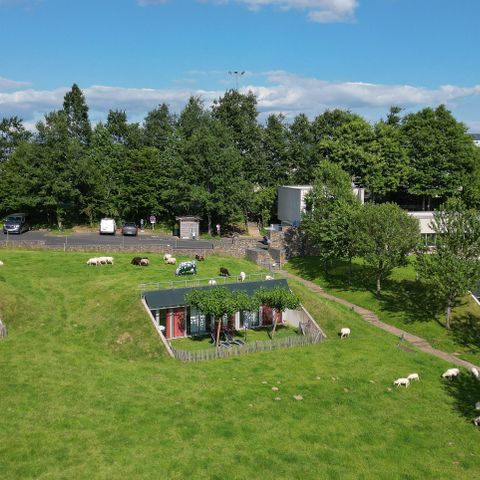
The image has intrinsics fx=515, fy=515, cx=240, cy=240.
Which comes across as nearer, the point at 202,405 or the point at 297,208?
the point at 202,405

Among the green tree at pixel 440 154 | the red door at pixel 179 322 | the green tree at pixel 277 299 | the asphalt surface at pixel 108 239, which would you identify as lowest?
the red door at pixel 179 322

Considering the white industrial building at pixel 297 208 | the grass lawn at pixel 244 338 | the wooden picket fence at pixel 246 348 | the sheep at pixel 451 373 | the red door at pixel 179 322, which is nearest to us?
the sheep at pixel 451 373

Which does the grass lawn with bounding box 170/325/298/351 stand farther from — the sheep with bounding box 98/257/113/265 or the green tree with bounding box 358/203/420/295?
the sheep with bounding box 98/257/113/265

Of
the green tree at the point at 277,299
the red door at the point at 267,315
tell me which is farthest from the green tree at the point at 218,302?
the red door at the point at 267,315

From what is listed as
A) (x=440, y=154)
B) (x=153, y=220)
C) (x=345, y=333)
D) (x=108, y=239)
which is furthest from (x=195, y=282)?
(x=440, y=154)

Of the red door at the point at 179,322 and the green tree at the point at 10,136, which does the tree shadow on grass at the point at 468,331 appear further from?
the green tree at the point at 10,136

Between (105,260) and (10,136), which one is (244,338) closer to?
(105,260)

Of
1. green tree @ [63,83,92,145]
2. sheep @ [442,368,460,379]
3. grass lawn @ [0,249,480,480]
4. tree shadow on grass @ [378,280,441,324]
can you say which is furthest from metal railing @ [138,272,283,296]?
green tree @ [63,83,92,145]
